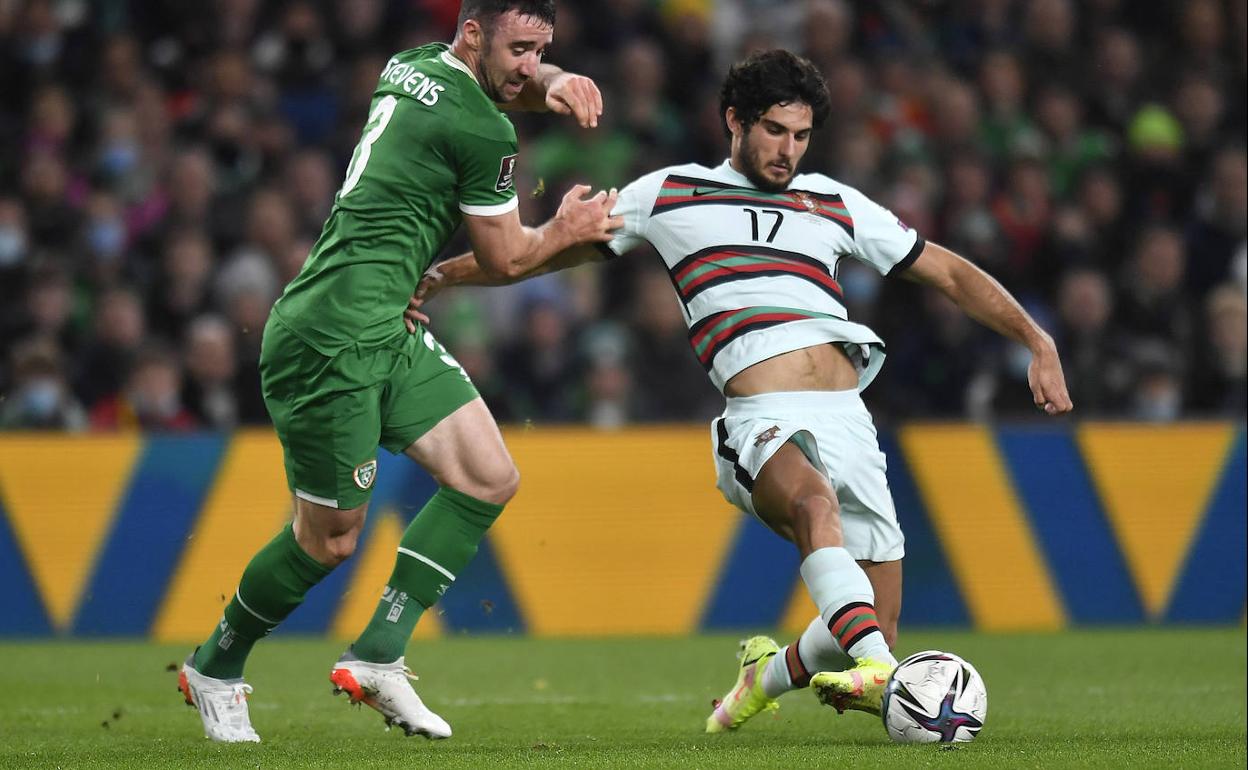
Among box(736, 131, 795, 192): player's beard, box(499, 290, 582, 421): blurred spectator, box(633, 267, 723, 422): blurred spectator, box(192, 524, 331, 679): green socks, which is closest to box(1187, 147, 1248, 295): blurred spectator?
box(633, 267, 723, 422): blurred spectator

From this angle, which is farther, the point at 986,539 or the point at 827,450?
the point at 986,539

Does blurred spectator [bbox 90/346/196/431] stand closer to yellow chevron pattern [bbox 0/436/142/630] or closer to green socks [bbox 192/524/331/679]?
yellow chevron pattern [bbox 0/436/142/630]

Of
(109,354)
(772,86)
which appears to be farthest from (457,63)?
(109,354)

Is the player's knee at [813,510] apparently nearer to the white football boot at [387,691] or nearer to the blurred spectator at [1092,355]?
the white football boot at [387,691]

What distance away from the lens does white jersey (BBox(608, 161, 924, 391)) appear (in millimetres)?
5633

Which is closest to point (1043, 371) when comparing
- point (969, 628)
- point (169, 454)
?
point (969, 628)

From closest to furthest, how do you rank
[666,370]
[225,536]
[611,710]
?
[611,710] → [225,536] → [666,370]

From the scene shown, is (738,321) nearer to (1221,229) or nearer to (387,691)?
(387,691)

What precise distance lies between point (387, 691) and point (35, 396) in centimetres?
534

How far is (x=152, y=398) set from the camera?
1010cm

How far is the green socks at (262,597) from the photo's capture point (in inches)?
217

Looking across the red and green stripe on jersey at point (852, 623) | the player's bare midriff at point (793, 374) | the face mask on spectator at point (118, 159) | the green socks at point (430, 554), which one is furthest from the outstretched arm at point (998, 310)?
the face mask on spectator at point (118, 159)

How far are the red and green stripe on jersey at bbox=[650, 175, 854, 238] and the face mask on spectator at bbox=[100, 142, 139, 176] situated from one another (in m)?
7.07

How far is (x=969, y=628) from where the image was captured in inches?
389
